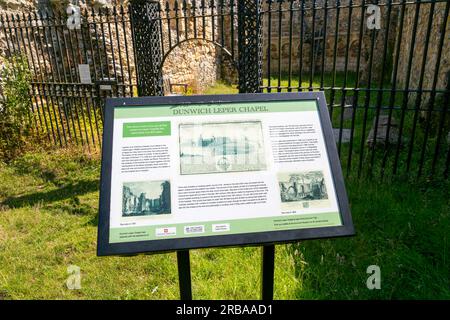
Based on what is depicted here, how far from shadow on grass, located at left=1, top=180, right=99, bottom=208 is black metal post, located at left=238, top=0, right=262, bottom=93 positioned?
2777 millimetres

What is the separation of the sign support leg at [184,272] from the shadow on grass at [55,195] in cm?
352

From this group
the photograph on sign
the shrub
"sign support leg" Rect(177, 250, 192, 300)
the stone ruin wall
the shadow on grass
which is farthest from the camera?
the stone ruin wall

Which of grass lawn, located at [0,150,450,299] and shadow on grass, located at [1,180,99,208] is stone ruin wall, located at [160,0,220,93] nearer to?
shadow on grass, located at [1,180,99,208]

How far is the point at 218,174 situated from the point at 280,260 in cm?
170

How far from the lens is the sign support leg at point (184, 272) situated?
187 cm

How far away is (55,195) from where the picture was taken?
4.92 m

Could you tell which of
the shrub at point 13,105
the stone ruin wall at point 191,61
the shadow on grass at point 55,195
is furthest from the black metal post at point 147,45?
the stone ruin wall at point 191,61

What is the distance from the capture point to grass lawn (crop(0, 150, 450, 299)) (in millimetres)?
2812

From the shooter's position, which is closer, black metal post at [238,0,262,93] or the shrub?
black metal post at [238,0,262,93]

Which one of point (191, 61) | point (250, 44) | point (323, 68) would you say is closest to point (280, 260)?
point (323, 68)

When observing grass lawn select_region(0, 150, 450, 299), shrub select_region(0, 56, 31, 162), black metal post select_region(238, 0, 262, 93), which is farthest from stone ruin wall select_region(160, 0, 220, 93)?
grass lawn select_region(0, 150, 450, 299)

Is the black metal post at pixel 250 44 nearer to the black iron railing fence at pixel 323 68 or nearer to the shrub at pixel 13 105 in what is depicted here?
the black iron railing fence at pixel 323 68

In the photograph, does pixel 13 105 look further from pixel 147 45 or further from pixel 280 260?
pixel 280 260
